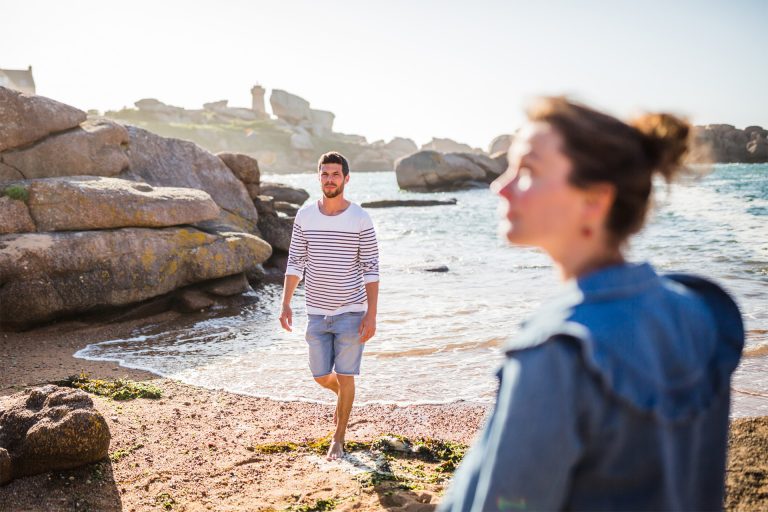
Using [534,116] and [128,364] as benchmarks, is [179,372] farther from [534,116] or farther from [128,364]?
[534,116]

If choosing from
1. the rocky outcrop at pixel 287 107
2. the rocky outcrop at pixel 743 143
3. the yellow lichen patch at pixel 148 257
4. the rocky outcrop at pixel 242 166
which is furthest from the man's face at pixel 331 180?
the rocky outcrop at pixel 287 107

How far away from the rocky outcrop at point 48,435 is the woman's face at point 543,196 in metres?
4.14

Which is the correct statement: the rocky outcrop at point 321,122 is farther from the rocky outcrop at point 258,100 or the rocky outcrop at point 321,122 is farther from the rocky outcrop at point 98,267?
the rocky outcrop at point 98,267

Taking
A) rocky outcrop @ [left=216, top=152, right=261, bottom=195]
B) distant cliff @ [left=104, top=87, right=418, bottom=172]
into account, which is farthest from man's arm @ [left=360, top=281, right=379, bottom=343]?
distant cliff @ [left=104, top=87, right=418, bottom=172]

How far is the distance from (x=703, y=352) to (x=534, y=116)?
0.61 m

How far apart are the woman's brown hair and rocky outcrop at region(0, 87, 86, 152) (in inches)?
501

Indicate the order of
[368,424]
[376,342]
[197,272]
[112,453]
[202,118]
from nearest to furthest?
[112,453]
[368,424]
[376,342]
[197,272]
[202,118]

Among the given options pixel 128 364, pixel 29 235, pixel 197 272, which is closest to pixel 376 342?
pixel 128 364

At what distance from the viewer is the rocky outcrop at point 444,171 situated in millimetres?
53688

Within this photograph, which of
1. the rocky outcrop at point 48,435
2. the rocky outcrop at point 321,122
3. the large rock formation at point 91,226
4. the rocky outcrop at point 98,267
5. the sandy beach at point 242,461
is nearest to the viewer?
the sandy beach at point 242,461

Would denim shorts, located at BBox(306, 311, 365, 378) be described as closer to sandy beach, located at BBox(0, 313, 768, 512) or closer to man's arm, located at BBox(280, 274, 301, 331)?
man's arm, located at BBox(280, 274, 301, 331)

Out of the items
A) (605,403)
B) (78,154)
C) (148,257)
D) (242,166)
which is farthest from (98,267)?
(605,403)

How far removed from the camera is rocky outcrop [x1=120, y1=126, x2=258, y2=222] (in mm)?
14539

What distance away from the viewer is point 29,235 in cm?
1023
